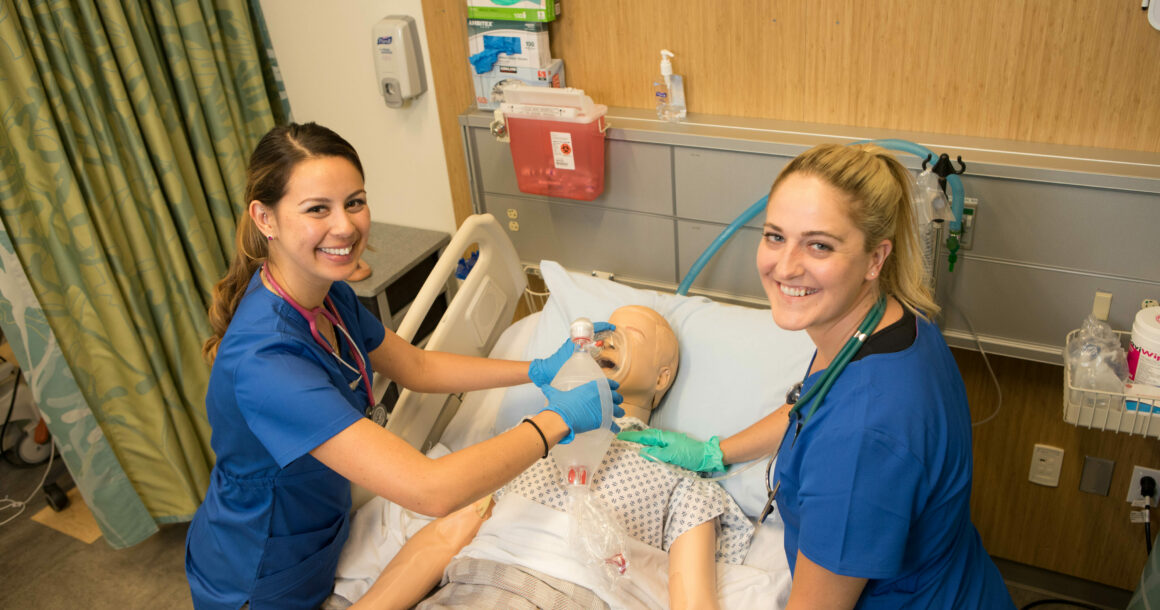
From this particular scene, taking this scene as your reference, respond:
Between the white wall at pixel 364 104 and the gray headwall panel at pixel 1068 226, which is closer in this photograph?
the gray headwall panel at pixel 1068 226

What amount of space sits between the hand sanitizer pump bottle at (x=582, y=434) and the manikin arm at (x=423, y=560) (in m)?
0.22

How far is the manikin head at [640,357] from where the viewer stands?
6.55 ft

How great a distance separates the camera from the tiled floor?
2.57 m

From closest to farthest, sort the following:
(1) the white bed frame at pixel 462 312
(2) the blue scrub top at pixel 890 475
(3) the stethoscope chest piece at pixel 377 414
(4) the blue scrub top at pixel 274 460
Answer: (2) the blue scrub top at pixel 890 475 < (4) the blue scrub top at pixel 274 460 < (3) the stethoscope chest piece at pixel 377 414 < (1) the white bed frame at pixel 462 312

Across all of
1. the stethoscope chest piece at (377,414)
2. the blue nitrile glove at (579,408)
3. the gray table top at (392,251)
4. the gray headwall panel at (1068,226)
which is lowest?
the gray table top at (392,251)

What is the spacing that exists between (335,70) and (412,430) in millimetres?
1417

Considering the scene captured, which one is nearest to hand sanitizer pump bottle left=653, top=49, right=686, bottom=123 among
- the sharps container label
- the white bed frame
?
the sharps container label

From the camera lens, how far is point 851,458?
1287 millimetres

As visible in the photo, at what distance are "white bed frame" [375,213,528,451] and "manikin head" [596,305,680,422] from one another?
0.40 m

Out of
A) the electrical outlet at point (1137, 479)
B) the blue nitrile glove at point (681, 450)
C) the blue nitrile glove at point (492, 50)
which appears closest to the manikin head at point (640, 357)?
the blue nitrile glove at point (681, 450)

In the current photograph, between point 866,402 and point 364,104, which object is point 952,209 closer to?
point 866,402

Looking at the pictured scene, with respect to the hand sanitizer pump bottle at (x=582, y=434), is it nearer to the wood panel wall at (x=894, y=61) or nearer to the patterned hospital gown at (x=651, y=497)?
the patterned hospital gown at (x=651, y=497)

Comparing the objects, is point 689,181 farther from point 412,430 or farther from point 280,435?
point 280,435

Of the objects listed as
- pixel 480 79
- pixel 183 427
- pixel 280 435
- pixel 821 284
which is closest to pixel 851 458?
pixel 821 284
